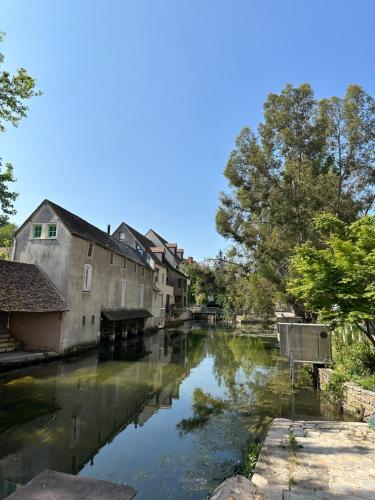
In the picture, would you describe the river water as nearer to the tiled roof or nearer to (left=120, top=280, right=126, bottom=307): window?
(left=120, top=280, right=126, bottom=307): window

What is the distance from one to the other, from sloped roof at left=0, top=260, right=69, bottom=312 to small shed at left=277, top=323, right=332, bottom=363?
40.5ft

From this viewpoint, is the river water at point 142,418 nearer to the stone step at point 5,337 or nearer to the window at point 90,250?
the stone step at point 5,337

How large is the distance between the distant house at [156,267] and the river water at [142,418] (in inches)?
749

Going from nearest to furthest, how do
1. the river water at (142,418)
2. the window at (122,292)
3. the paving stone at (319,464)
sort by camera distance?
1. the paving stone at (319,464)
2. the river water at (142,418)
3. the window at (122,292)

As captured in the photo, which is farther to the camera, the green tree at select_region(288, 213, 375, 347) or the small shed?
the small shed

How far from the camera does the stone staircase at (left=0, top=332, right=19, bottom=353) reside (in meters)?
17.4

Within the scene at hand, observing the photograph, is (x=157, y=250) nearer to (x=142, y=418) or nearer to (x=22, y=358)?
(x=22, y=358)

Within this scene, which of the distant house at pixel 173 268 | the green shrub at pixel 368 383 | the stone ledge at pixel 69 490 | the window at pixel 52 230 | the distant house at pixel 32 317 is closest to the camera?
the stone ledge at pixel 69 490

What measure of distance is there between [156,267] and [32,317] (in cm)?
2163

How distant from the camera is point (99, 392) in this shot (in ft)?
42.3

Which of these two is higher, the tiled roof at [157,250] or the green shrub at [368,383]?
the tiled roof at [157,250]

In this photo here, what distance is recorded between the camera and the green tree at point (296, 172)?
72.2ft

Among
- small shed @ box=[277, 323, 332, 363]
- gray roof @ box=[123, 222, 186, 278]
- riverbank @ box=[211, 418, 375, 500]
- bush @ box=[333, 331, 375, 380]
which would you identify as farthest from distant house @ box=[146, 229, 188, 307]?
riverbank @ box=[211, 418, 375, 500]

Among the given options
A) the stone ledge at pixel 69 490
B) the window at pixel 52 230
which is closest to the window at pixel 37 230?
the window at pixel 52 230
